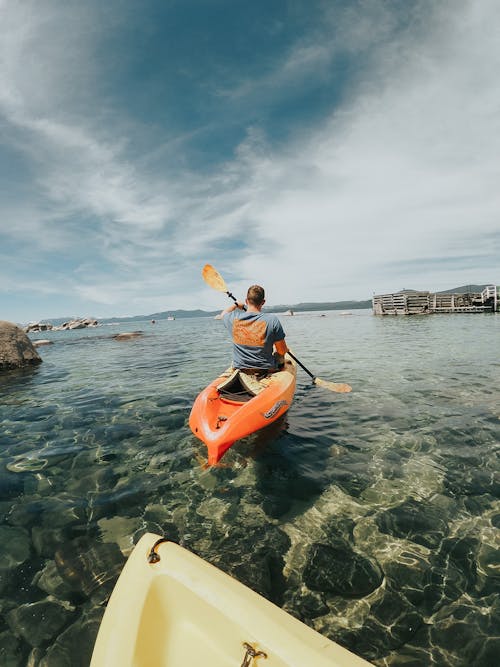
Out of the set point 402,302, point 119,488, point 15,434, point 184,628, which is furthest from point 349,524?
point 402,302

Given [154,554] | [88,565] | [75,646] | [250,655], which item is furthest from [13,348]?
[250,655]

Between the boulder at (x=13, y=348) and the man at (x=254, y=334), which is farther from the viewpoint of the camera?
the boulder at (x=13, y=348)

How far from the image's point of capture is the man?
22.4 feet

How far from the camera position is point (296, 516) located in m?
4.29

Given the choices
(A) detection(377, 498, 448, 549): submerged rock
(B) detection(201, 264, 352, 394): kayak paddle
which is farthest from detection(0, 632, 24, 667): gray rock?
(B) detection(201, 264, 352, 394): kayak paddle

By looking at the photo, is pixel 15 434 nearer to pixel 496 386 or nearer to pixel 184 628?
pixel 184 628

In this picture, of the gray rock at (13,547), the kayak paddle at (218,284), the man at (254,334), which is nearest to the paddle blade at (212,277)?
the kayak paddle at (218,284)

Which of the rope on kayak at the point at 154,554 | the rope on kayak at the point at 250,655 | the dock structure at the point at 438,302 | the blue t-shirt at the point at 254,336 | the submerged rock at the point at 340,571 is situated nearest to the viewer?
the rope on kayak at the point at 250,655

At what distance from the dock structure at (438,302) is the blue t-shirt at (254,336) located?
4523 centimetres

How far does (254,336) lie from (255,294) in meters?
0.97

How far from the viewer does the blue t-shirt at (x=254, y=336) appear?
6.80 metres

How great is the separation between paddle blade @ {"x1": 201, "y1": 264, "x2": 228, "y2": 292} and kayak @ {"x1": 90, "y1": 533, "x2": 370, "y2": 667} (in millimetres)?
8417

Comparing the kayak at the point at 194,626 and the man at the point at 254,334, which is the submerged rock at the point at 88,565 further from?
the man at the point at 254,334

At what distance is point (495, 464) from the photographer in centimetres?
532
